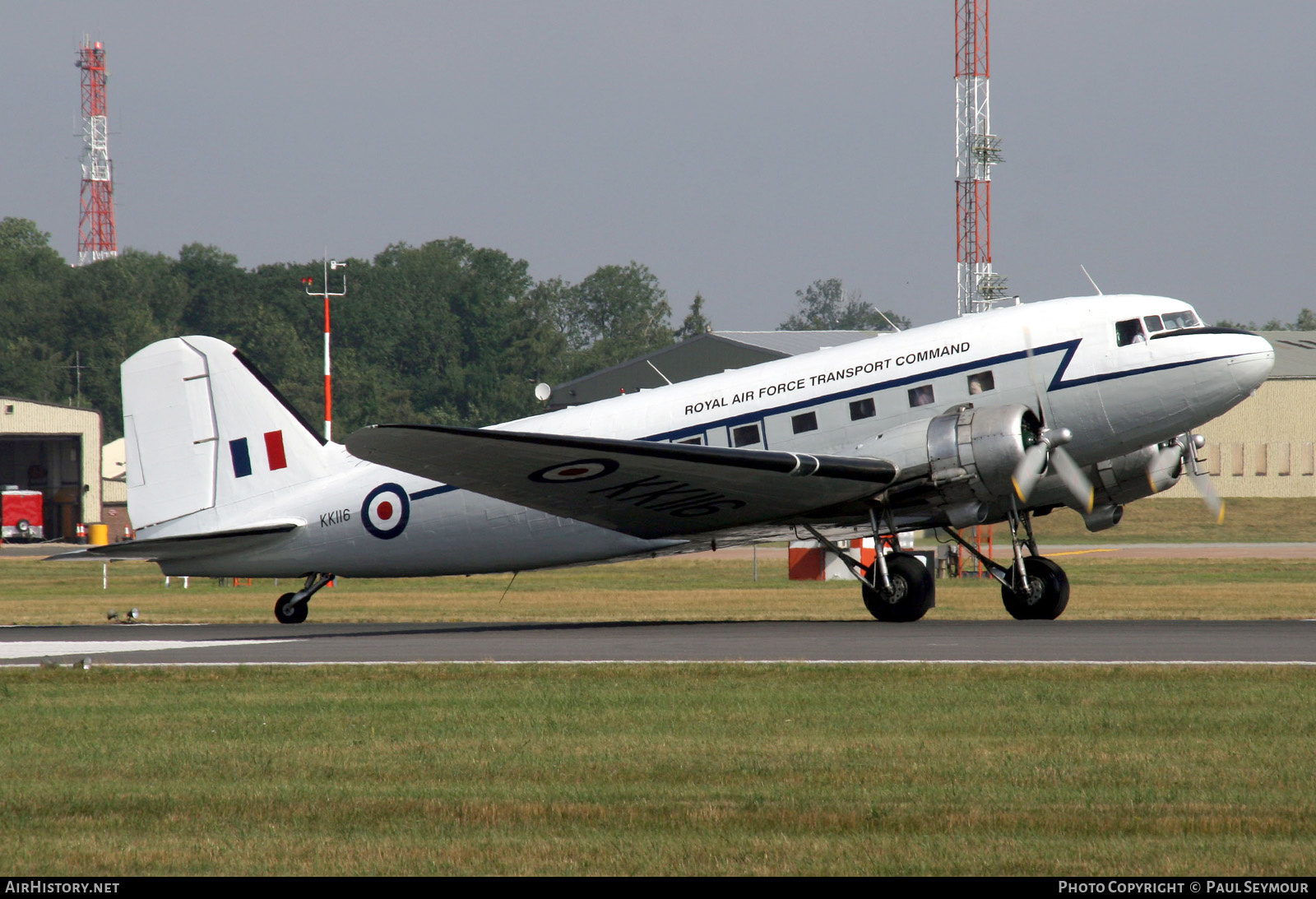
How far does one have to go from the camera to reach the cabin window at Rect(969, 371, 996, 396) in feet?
70.0

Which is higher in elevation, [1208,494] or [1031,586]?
[1208,494]

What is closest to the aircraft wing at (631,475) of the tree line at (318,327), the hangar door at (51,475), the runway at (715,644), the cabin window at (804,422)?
the cabin window at (804,422)

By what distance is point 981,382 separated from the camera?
21375 mm

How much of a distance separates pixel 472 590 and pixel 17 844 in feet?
108

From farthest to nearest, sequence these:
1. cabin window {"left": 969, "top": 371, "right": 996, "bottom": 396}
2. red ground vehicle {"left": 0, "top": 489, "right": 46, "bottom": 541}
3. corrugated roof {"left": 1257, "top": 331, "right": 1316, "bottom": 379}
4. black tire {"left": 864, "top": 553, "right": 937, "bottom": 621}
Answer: red ground vehicle {"left": 0, "top": 489, "right": 46, "bottom": 541} → corrugated roof {"left": 1257, "top": 331, "right": 1316, "bottom": 379} → black tire {"left": 864, "top": 553, "right": 937, "bottom": 621} → cabin window {"left": 969, "top": 371, "right": 996, "bottom": 396}

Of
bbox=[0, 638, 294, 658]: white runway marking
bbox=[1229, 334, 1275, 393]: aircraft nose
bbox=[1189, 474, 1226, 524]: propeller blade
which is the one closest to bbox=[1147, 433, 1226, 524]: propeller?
bbox=[1189, 474, 1226, 524]: propeller blade

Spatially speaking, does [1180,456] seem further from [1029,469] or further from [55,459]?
[55,459]

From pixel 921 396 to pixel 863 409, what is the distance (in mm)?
923

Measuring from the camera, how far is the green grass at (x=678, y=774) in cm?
805

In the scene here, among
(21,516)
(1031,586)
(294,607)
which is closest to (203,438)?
(294,607)

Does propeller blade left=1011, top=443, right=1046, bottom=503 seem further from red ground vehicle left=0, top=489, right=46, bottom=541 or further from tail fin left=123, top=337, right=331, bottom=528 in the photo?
red ground vehicle left=0, top=489, right=46, bottom=541

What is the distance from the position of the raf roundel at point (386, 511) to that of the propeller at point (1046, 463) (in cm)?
1013

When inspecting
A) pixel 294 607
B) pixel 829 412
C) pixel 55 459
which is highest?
pixel 55 459

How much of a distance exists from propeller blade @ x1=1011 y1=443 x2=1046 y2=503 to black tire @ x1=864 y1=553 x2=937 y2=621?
2.19m
